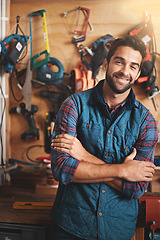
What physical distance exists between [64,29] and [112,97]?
3.82 feet

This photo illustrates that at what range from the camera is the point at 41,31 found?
208 centimetres

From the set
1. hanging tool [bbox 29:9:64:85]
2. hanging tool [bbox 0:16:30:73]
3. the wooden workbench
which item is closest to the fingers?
the wooden workbench

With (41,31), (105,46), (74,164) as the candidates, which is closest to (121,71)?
(74,164)

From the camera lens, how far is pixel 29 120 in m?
2.08

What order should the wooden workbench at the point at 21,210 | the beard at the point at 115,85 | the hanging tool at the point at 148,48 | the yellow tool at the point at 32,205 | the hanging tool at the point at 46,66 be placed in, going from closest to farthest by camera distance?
the beard at the point at 115,85 < the wooden workbench at the point at 21,210 < the yellow tool at the point at 32,205 < the hanging tool at the point at 148,48 < the hanging tool at the point at 46,66

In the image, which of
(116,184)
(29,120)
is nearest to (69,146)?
(116,184)

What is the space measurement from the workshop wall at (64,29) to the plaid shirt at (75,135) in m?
0.89

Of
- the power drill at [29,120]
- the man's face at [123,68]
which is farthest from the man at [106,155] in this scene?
the power drill at [29,120]

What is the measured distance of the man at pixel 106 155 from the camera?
1.03 m

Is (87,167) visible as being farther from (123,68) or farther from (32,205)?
(32,205)

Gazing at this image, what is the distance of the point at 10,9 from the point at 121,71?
1.51 metres

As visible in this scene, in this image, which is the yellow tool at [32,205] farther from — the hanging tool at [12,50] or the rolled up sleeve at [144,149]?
the hanging tool at [12,50]

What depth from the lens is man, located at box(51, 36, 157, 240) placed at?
103 centimetres

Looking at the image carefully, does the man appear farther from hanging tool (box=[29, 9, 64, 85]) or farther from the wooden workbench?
hanging tool (box=[29, 9, 64, 85])
